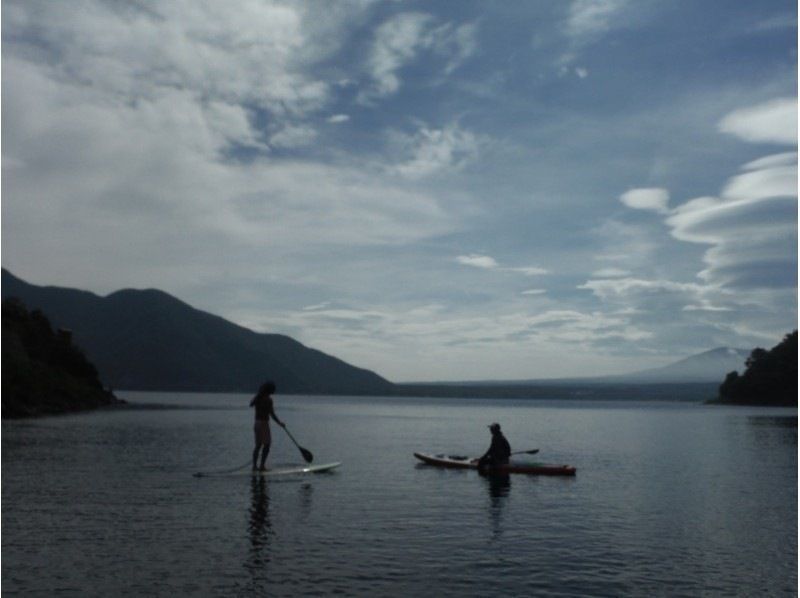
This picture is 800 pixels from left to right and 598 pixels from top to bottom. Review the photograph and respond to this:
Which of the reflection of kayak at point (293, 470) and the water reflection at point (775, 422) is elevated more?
the water reflection at point (775, 422)

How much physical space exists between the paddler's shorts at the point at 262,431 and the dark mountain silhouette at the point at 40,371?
69.0 m

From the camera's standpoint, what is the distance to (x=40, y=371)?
417 feet

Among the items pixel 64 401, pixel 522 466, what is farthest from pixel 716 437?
pixel 64 401

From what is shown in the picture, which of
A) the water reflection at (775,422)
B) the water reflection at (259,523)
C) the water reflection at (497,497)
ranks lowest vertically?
the water reflection at (497,497)

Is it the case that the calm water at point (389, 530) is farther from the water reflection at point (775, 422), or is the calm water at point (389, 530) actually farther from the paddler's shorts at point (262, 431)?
the water reflection at point (775, 422)

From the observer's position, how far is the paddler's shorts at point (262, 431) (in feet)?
110

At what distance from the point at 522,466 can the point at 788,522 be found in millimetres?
13880

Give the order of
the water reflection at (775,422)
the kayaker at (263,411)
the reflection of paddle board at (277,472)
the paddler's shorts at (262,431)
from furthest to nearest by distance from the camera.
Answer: the water reflection at (775,422)
the reflection of paddle board at (277,472)
the paddler's shorts at (262,431)
the kayaker at (263,411)

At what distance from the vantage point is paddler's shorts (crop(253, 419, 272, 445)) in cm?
3341

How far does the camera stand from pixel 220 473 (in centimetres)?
3438

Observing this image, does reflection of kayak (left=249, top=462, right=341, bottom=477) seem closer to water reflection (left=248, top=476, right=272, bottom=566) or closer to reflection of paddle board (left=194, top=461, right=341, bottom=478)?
reflection of paddle board (left=194, top=461, right=341, bottom=478)

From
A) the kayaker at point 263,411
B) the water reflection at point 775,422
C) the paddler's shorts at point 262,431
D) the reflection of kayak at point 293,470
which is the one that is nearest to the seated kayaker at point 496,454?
the reflection of kayak at point 293,470

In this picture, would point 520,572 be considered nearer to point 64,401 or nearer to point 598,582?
point 598,582

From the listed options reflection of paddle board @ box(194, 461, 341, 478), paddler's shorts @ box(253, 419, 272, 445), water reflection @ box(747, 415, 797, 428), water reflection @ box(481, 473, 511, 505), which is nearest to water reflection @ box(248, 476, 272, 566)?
reflection of paddle board @ box(194, 461, 341, 478)
